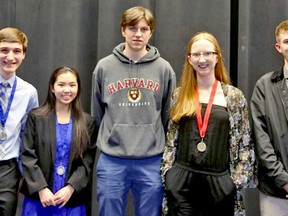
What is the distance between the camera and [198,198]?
2.15 metres

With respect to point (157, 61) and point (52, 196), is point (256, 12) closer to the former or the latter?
point (157, 61)

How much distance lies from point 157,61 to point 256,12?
1128 mm

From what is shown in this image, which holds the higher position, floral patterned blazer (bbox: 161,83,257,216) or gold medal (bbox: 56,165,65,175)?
floral patterned blazer (bbox: 161,83,257,216)

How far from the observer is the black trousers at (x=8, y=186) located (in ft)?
7.61

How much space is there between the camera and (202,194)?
214 cm

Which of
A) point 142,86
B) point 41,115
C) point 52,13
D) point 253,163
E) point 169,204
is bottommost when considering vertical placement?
point 169,204

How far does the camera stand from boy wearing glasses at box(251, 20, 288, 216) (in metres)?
2.19

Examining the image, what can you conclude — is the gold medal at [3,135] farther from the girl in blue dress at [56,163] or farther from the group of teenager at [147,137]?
the girl in blue dress at [56,163]

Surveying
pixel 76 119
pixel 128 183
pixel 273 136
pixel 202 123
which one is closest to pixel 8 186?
pixel 76 119

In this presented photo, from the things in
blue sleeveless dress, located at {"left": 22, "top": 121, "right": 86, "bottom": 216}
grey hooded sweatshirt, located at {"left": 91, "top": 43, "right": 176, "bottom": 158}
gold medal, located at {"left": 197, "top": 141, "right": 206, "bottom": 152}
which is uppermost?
grey hooded sweatshirt, located at {"left": 91, "top": 43, "right": 176, "bottom": 158}

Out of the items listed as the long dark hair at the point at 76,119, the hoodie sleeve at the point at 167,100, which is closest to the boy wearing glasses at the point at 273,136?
the hoodie sleeve at the point at 167,100

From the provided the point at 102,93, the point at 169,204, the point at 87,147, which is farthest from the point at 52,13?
the point at 169,204

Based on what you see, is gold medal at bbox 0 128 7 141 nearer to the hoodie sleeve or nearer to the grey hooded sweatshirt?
the grey hooded sweatshirt

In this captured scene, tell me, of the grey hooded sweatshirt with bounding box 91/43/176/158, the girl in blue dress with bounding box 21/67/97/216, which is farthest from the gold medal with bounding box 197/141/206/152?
the girl in blue dress with bounding box 21/67/97/216
